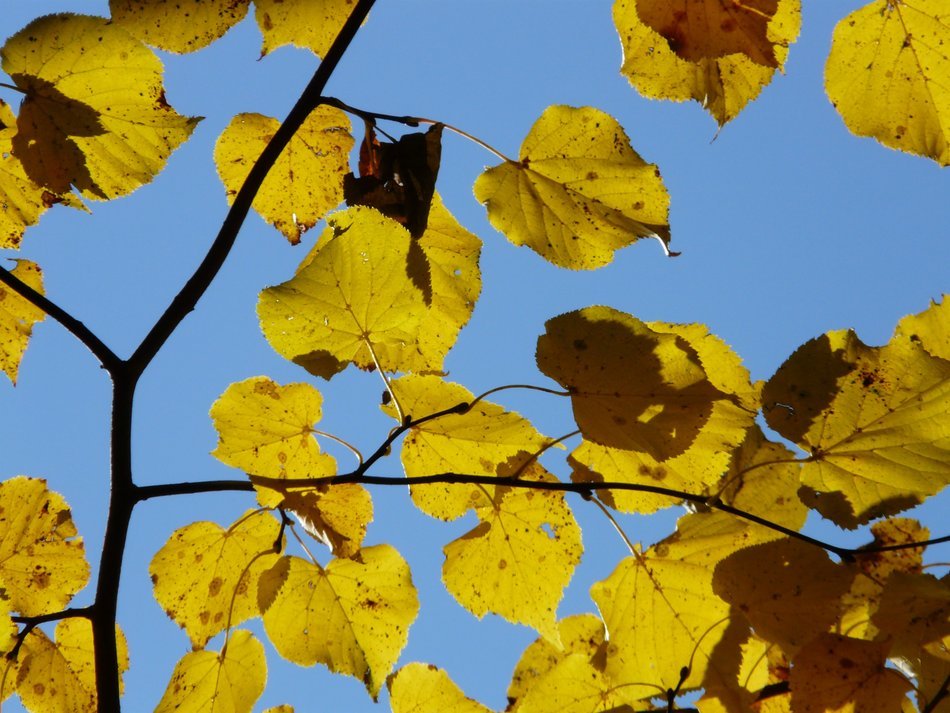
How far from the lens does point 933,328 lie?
0.91 meters

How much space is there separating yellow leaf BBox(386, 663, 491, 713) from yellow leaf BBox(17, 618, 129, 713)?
35cm

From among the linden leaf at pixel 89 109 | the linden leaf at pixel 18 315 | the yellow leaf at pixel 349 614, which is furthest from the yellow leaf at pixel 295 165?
the yellow leaf at pixel 349 614

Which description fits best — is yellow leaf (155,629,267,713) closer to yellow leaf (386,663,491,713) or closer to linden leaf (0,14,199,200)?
yellow leaf (386,663,491,713)

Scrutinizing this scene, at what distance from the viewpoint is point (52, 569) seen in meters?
1.07

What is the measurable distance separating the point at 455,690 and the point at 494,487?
33cm

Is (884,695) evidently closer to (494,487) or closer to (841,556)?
(841,556)

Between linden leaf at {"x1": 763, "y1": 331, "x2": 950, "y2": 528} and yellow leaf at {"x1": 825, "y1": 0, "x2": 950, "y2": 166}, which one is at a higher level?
yellow leaf at {"x1": 825, "y1": 0, "x2": 950, "y2": 166}

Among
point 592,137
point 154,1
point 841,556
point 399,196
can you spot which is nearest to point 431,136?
point 399,196

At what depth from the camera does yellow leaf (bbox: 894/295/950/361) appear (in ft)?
2.96

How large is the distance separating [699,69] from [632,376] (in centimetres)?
42

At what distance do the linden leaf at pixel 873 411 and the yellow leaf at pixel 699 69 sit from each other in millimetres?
340

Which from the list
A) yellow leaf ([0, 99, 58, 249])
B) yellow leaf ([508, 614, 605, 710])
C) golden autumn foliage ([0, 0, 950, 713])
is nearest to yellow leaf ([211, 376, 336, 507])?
golden autumn foliage ([0, 0, 950, 713])

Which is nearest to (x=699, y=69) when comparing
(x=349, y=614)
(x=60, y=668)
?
(x=349, y=614)

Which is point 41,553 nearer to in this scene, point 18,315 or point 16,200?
point 18,315
